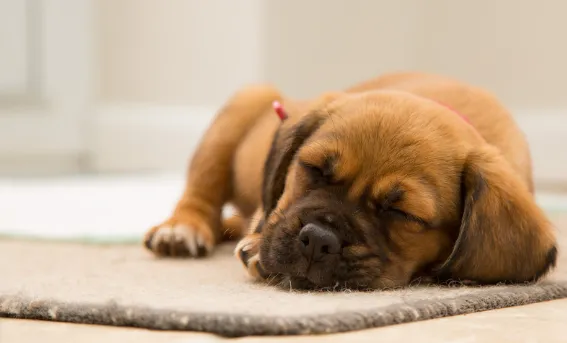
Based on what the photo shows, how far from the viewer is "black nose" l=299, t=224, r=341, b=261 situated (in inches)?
85.4

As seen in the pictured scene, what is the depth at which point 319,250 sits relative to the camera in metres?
2.18

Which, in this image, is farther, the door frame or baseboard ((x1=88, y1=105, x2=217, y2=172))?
baseboard ((x1=88, y1=105, x2=217, y2=172))

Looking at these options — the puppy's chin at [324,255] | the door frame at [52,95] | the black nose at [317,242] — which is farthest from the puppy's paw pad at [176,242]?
the door frame at [52,95]

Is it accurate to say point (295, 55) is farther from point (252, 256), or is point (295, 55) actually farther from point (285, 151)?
point (252, 256)

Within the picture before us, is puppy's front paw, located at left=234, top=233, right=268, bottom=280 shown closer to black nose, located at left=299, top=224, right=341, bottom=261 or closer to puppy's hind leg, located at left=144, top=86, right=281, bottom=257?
black nose, located at left=299, top=224, right=341, bottom=261

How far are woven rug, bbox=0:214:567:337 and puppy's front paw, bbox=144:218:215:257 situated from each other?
20 cm

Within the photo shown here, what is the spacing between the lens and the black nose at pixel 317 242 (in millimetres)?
2168

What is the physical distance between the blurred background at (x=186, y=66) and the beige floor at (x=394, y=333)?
137 inches

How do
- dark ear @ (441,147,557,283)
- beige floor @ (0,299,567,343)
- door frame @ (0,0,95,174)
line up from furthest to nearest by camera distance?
door frame @ (0,0,95,174)
dark ear @ (441,147,557,283)
beige floor @ (0,299,567,343)

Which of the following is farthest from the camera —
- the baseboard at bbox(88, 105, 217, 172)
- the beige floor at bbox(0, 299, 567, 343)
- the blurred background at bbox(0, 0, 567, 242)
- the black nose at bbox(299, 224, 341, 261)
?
the baseboard at bbox(88, 105, 217, 172)

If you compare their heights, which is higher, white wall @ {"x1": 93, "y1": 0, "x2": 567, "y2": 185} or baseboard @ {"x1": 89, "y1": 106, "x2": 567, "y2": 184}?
white wall @ {"x1": 93, "y1": 0, "x2": 567, "y2": 185}

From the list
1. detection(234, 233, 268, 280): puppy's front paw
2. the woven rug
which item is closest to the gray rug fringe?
the woven rug

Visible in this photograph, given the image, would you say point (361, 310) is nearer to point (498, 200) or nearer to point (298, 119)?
point (498, 200)

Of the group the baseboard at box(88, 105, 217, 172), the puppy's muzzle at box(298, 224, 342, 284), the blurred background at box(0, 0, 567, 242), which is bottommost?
the baseboard at box(88, 105, 217, 172)
